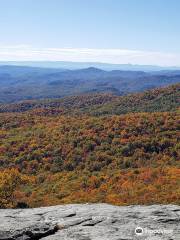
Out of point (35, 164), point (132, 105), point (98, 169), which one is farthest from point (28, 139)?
point (132, 105)

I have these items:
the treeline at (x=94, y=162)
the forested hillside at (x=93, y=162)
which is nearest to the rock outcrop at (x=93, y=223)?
the forested hillside at (x=93, y=162)

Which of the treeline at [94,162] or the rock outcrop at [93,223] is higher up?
→ the rock outcrop at [93,223]

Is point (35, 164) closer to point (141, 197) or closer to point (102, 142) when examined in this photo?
point (102, 142)

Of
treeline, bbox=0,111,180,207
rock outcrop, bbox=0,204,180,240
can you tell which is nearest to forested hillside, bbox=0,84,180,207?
treeline, bbox=0,111,180,207

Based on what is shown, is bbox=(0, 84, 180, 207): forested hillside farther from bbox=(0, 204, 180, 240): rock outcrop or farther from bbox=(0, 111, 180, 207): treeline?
bbox=(0, 204, 180, 240): rock outcrop

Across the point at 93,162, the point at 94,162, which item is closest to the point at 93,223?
the point at 94,162

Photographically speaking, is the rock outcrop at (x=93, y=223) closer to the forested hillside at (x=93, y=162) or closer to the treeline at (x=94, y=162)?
the forested hillside at (x=93, y=162)
